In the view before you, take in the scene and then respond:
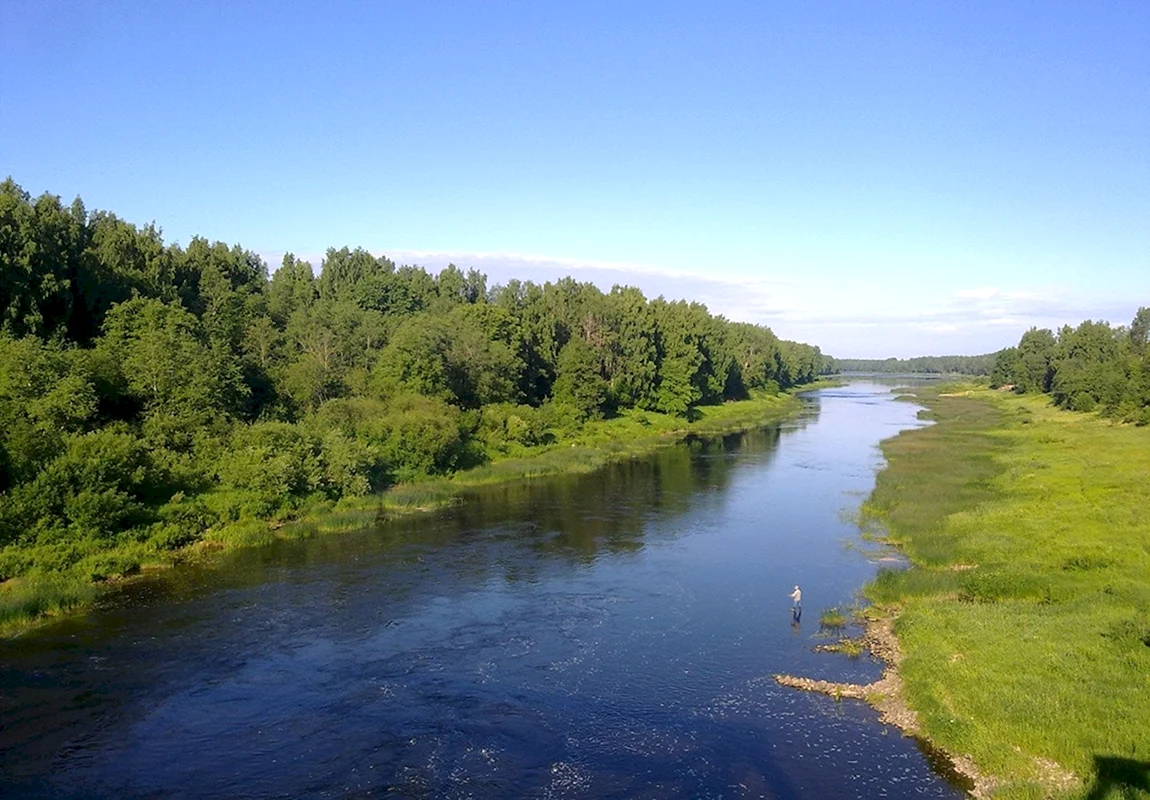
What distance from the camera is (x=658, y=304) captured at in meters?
123

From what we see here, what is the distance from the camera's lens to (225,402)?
48406 millimetres

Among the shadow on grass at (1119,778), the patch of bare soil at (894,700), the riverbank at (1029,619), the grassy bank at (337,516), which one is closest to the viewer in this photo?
the shadow on grass at (1119,778)

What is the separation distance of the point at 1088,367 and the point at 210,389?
114181 mm

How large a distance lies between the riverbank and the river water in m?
1.87

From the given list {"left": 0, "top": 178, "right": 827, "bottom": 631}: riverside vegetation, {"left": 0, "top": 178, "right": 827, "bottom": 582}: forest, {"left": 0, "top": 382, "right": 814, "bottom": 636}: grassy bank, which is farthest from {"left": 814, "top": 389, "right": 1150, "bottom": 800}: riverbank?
{"left": 0, "top": 178, "right": 827, "bottom": 582}: forest

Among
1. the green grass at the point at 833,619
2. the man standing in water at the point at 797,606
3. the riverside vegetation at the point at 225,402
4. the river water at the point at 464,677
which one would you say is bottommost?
the river water at the point at 464,677

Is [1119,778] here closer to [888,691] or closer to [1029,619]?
[888,691]

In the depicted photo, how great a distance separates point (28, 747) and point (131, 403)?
28.7 metres

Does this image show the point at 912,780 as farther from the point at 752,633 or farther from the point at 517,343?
the point at 517,343

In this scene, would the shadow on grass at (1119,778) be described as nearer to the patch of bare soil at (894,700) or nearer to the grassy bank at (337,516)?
the patch of bare soil at (894,700)

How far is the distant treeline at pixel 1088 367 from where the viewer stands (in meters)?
90.8

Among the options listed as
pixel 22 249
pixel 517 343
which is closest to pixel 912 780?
pixel 22 249

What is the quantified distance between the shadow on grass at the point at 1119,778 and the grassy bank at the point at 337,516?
103ft

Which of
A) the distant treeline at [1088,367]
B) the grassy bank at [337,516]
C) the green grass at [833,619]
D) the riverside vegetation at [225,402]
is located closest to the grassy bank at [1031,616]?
the green grass at [833,619]
